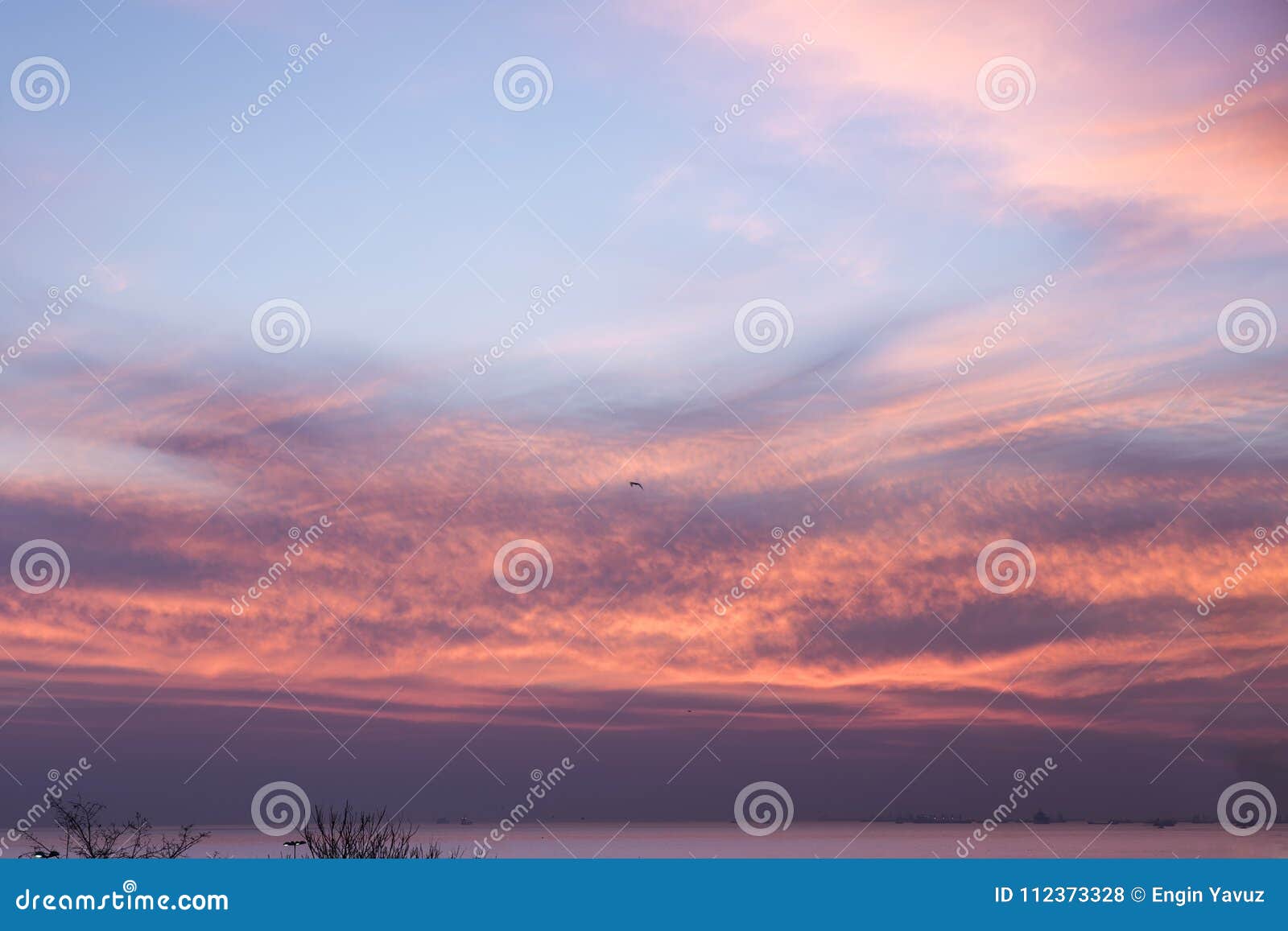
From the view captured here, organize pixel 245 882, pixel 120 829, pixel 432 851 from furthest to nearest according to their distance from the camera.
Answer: pixel 432 851 < pixel 120 829 < pixel 245 882

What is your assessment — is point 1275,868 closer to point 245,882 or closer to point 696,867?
point 696,867

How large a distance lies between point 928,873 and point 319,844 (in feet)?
73.7

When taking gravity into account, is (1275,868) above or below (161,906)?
above

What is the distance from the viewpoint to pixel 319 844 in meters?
31.3

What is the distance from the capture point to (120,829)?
29016 mm

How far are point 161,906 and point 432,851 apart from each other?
1940 cm

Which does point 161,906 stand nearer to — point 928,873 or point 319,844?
point 928,873

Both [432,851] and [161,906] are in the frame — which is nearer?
[161,906]

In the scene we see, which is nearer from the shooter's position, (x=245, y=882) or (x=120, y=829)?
(x=245, y=882)

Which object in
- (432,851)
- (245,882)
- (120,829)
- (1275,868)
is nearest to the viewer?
(245,882)

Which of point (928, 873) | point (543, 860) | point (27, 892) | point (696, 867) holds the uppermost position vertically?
point (928, 873)

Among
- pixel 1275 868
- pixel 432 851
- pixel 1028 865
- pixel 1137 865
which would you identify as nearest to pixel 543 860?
pixel 1028 865

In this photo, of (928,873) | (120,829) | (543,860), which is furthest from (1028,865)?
(120,829)

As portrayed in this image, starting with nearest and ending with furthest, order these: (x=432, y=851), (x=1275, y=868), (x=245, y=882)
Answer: (x=245, y=882) → (x=1275, y=868) → (x=432, y=851)
